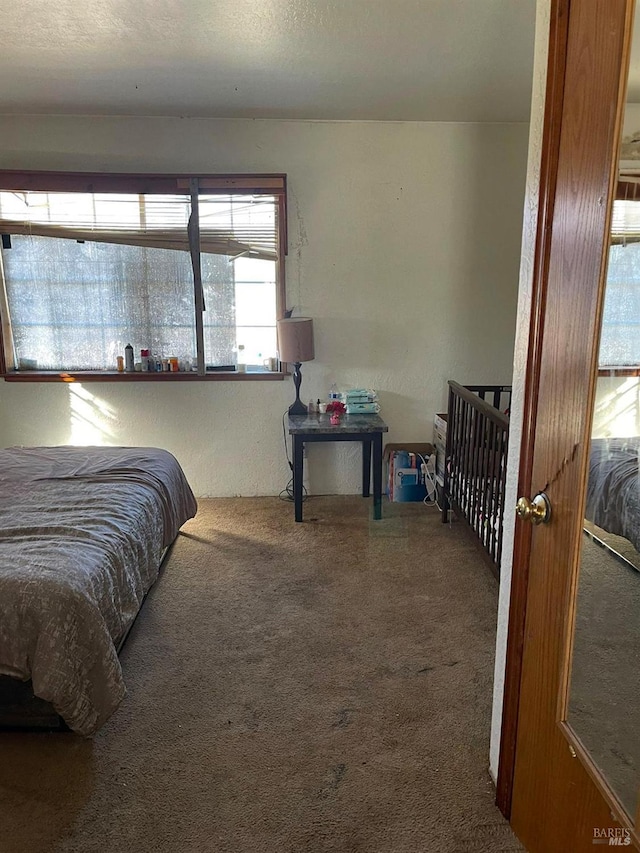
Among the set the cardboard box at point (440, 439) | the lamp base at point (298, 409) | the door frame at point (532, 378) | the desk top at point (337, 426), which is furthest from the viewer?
the lamp base at point (298, 409)

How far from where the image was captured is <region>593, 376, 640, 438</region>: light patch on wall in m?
1.08

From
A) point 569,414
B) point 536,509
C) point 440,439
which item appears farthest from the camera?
point 440,439

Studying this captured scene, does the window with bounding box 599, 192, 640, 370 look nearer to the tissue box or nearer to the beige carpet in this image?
the beige carpet

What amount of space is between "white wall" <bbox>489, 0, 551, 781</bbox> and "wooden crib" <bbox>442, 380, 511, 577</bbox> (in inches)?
40.9

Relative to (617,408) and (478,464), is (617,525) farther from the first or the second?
(478,464)

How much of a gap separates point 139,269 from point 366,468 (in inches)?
78.4

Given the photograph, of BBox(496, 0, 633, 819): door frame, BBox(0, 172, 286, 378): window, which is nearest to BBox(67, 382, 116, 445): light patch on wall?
BBox(0, 172, 286, 378): window

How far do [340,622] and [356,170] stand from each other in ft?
9.08

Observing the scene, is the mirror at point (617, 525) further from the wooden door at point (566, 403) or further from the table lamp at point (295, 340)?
the table lamp at point (295, 340)

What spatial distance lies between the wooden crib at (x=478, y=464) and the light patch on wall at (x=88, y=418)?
227 centimetres

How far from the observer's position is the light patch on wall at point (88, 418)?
12.9 ft

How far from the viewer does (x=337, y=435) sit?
3604 mm

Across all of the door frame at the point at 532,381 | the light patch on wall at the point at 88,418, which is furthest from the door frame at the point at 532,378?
the light patch on wall at the point at 88,418

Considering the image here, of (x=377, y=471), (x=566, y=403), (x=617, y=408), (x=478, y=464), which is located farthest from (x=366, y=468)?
(x=617, y=408)
